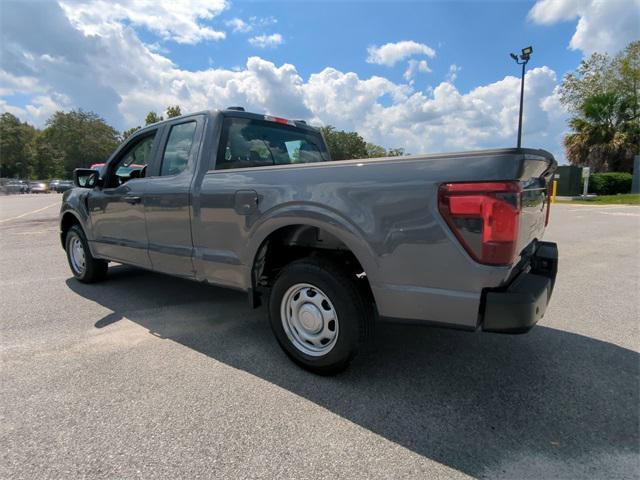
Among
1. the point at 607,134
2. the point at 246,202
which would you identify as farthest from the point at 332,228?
the point at 607,134

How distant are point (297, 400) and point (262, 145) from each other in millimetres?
2338

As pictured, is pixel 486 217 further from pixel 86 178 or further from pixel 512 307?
pixel 86 178

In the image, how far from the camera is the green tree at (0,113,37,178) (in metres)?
75.2

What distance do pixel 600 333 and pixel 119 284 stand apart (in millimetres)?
5456

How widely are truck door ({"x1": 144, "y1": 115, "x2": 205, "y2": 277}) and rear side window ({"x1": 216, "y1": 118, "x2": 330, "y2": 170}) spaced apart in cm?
26

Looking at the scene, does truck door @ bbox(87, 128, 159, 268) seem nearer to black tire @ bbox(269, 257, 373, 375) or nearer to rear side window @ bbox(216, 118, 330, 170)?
rear side window @ bbox(216, 118, 330, 170)

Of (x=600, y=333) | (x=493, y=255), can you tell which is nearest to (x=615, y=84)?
(x=600, y=333)

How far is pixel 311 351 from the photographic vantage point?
114 inches

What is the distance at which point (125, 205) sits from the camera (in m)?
4.18

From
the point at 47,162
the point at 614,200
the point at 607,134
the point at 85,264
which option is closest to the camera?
the point at 85,264

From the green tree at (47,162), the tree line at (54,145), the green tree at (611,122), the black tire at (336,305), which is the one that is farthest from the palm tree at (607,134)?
the green tree at (47,162)

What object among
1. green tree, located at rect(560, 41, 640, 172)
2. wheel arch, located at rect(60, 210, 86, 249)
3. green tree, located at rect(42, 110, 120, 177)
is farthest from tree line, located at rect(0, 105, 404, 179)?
wheel arch, located at rect(60, 210, 86, 249)

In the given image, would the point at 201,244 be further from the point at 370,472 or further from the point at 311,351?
the point at 370,472

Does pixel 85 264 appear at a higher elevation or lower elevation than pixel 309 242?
lower
